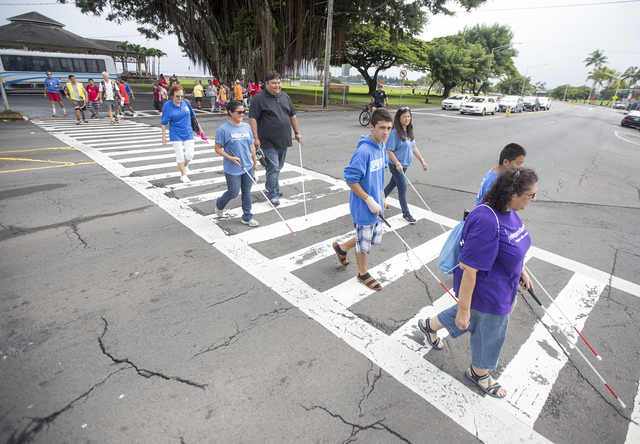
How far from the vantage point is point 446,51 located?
4128cm

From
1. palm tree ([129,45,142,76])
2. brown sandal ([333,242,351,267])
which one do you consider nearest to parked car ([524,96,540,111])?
brown sandal ([333,242,351,267])

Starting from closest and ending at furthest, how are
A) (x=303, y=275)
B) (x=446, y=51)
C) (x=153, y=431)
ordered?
(x=153, y=431), (x=303, y=275), (x=446, y=51)

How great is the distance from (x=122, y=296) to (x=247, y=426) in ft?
7.20

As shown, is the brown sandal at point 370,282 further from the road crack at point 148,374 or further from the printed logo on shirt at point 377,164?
the road crack at point 148,374

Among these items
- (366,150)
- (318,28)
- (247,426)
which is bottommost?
(247,426)

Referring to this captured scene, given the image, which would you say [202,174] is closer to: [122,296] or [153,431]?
[122,296]

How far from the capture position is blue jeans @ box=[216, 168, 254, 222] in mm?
5251

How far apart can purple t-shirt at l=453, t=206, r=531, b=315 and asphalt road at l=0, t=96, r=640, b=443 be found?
93 centimetres

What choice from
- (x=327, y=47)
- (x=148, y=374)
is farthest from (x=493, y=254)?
(x=327, y=47)

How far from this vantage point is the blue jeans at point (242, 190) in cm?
525

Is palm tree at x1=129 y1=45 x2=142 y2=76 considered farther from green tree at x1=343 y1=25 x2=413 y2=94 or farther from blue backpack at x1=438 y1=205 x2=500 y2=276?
blue backpack at x1=438 y1=205 x2=500 y2=276

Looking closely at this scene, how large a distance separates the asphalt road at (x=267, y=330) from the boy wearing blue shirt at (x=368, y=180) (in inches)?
29.0

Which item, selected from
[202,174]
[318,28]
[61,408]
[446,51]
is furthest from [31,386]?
[446,51]

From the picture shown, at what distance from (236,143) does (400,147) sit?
106 inches
